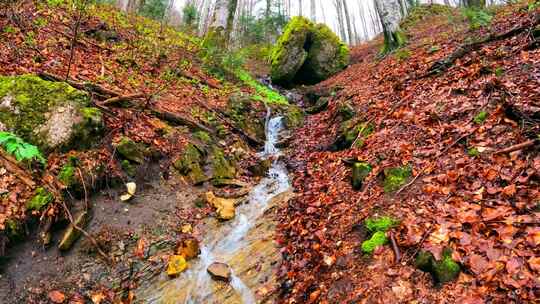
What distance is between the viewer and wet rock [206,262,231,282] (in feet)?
14.4

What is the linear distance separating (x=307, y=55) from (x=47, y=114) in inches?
491

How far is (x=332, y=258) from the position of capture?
3793 mm

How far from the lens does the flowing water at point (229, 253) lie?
416 centimetres

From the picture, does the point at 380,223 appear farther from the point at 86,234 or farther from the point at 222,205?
the point at 86,234

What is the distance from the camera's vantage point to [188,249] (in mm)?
4824

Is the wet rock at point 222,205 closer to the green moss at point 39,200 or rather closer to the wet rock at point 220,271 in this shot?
the wet rock at point 220,271

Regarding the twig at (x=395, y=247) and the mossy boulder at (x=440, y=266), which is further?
the twig at (x=395, y=247)

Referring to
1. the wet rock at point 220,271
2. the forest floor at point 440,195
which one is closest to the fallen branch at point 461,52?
the forest floor at point 440,195

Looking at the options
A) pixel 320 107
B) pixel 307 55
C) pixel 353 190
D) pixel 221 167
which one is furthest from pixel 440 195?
pixel 307 55

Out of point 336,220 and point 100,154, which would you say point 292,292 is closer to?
point 336,220

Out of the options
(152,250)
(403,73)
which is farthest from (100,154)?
(403,73)

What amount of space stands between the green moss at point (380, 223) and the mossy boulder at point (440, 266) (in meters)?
0.56

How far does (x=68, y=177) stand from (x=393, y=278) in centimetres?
444

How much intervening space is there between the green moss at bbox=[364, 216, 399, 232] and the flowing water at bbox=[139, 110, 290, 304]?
1675mm
